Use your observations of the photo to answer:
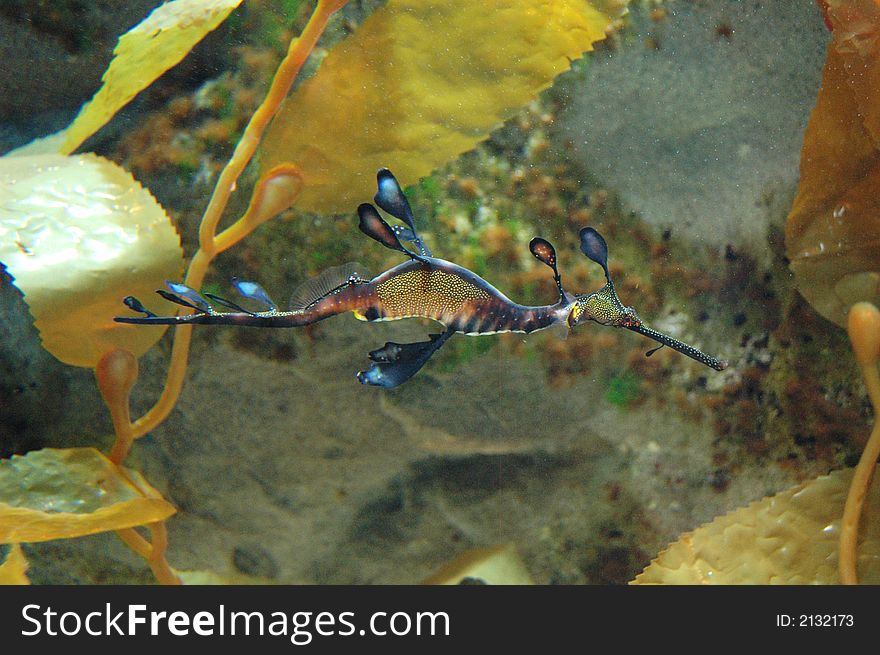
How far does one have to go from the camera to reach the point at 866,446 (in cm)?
119

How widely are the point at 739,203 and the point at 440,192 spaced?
19.8 inches

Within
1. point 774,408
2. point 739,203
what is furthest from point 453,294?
point 774,408

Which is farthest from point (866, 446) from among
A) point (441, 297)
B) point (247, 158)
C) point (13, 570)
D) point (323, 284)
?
point (13, 570)

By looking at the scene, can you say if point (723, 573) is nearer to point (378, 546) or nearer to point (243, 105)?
point (378, 546)

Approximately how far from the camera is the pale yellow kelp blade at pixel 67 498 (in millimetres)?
984

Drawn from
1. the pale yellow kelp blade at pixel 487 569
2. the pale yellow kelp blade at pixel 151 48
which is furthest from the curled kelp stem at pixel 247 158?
the pale yellow kelp blade at pixel 487 569

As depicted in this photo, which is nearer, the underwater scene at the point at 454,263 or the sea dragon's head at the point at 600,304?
the sea dragon's head at the point at 600,304

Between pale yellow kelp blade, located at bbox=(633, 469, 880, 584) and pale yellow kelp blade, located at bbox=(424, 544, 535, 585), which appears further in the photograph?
pale yellow kelp blade, located at bbox=(424, 544, 535, 585)

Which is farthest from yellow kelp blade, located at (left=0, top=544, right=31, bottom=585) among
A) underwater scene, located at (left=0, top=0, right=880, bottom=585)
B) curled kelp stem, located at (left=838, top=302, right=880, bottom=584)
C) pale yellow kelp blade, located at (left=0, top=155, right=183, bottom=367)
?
curled kelp stem, located at (left=838, top=302, right=880, bottom=584)

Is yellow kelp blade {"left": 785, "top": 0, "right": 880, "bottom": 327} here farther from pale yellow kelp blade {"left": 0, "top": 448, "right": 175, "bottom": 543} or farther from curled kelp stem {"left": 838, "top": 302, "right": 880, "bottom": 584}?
pale yellow kelp blade {"left": 0, "top": 448, "right": 175, "bottom": 543}

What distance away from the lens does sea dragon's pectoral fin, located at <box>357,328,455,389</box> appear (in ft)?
2.63

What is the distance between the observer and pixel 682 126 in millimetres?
1141

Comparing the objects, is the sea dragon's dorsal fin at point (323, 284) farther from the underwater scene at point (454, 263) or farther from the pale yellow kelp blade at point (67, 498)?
the pale yellow kelp blade at point (67, 498)

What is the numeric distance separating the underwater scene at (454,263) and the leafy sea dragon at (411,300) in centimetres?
19
